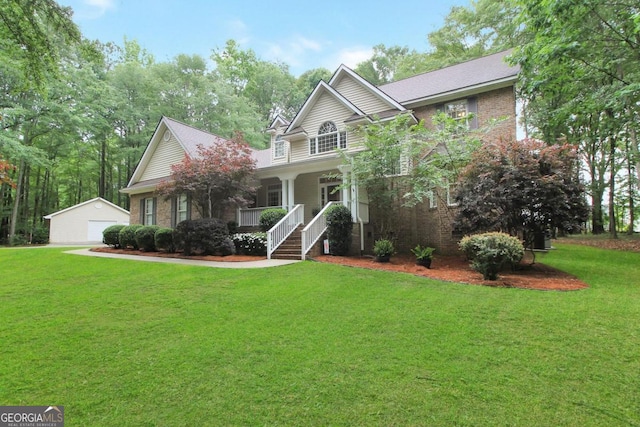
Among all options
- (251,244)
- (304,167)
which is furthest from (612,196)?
(251,244)

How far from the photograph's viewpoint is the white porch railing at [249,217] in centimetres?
1478

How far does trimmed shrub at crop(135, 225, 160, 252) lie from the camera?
44.3 feet

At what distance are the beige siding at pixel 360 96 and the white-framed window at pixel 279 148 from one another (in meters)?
3.86

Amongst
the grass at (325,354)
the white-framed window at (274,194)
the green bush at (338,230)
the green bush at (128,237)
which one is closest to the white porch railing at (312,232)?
the green bush at (338,230)

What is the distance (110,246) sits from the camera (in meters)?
16.1

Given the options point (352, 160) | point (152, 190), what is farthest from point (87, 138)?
point (352, 160)

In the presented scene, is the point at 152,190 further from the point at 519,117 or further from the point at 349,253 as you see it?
the point at 519,117

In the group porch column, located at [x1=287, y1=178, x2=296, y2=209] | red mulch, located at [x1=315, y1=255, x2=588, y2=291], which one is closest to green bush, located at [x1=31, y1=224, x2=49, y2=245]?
porch column, located at [x1=287, y1=178, x2=296, y2=209]

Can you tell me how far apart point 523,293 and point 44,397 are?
709 centimetres

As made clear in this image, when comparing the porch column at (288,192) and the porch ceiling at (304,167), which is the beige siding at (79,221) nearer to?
the porch ceiling at (304,167)

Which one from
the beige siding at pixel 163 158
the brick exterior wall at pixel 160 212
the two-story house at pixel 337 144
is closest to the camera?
the two-story house at pixel 337 144

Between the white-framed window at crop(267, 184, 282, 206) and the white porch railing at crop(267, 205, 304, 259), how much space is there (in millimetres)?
3807

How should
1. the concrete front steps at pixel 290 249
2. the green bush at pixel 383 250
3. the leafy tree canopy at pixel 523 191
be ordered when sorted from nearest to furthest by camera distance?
the leafy tree canopy at pixel 523 191 → the green bush at pixel 383 250 → the concrete front steps at pixel 290 249
